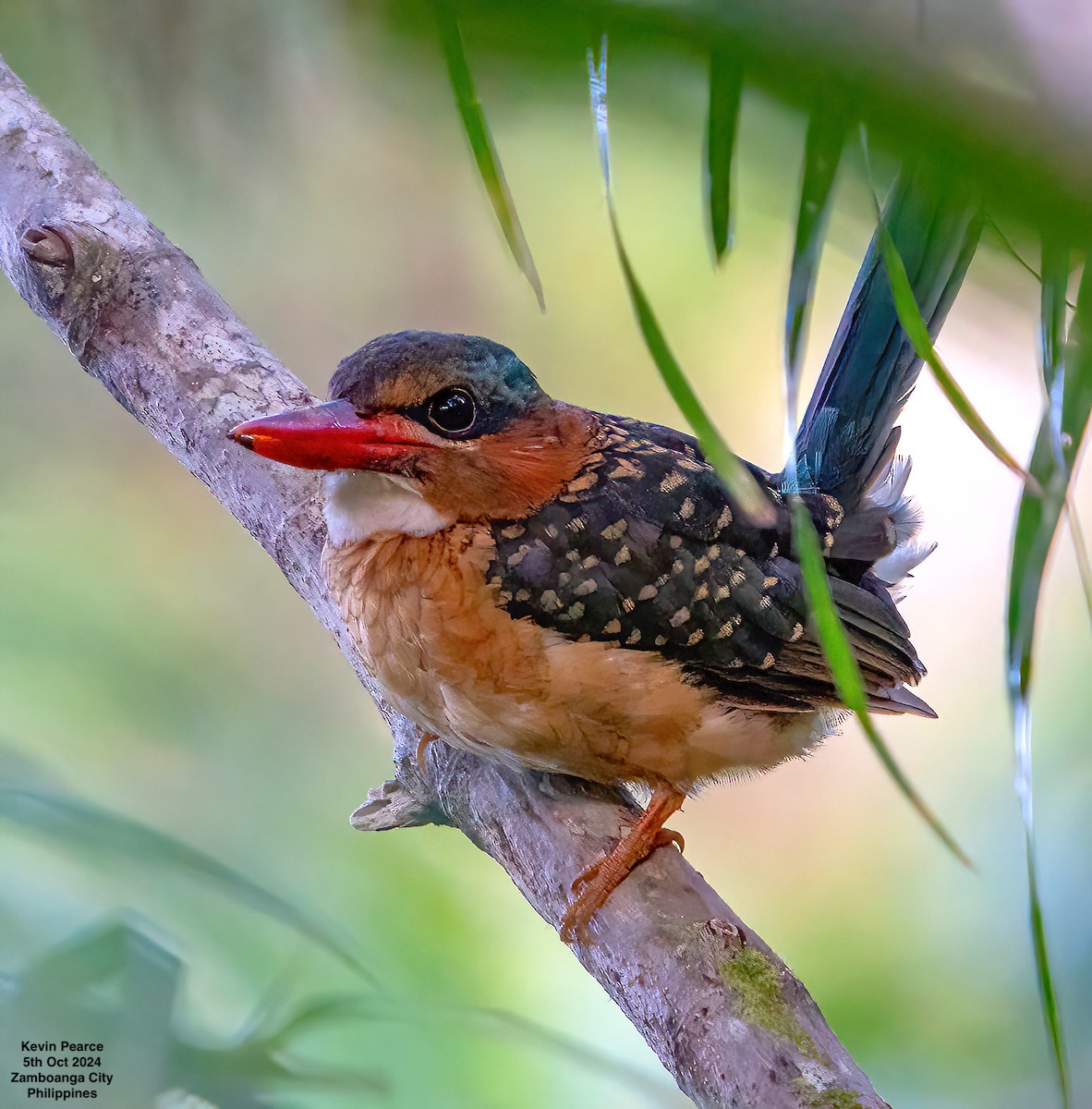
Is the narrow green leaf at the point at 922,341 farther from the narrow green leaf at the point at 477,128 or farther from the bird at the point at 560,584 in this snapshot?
the bird at the point at 560,584

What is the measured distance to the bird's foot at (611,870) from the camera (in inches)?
43.5

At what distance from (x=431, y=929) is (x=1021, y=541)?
1744 mm

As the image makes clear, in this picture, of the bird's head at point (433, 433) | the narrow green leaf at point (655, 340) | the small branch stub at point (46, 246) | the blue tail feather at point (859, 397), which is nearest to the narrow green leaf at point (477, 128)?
the narrow green leaf at point (655, 340)

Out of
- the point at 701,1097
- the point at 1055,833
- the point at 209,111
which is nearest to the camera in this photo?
the point at 209,111

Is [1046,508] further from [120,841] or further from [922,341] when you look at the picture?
[120,841]

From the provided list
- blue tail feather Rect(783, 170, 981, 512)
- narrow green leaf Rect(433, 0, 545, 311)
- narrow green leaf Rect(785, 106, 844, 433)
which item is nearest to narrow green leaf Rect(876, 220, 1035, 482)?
narrow green leaf Rect(785, 106, 844, 433)

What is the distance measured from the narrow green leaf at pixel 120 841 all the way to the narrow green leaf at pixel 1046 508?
1306mm

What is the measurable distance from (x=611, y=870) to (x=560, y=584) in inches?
12.2

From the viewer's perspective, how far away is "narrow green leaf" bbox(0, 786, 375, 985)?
1.50m

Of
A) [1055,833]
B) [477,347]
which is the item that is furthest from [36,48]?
[1055,833]

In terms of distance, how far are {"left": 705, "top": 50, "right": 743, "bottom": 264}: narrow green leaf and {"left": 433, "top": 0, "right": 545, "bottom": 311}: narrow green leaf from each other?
0.08 metres

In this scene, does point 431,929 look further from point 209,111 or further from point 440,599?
point 209,111

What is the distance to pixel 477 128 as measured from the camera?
37 cm

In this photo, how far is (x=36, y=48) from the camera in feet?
4.29
